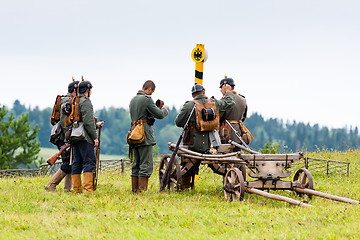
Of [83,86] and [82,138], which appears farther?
[83,86]

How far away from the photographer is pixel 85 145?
991cm

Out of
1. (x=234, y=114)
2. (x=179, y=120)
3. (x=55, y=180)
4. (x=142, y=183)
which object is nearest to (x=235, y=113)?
(x=234, y=114)

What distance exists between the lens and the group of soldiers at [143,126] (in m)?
9.93

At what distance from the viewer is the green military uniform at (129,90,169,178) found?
397 inches

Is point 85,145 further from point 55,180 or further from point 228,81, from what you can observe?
point 228,81

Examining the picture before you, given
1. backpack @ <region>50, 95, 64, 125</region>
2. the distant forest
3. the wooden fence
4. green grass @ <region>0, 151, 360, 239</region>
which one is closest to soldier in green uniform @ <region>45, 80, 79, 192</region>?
backpack @ <region>50, 95, 64, 125</region>

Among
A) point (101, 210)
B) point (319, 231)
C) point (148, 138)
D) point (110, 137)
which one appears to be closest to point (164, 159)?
point (148, 138)

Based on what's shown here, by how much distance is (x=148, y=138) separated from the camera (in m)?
10.1

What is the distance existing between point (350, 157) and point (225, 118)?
882 cm

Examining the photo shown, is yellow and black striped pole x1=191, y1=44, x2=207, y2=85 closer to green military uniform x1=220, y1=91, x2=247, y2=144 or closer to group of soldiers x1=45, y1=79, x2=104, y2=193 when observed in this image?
green military uniform x1=220, y1=91, x2=247, y2=144

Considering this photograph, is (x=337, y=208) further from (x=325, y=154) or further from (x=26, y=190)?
(x=325, y=154)

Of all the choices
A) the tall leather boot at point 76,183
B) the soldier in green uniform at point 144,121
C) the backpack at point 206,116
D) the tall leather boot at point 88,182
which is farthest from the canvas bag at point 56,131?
the backpack at point 206,116

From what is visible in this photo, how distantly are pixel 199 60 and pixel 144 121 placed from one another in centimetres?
326

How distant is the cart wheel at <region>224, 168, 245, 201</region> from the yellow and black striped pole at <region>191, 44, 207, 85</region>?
374 centimetres
